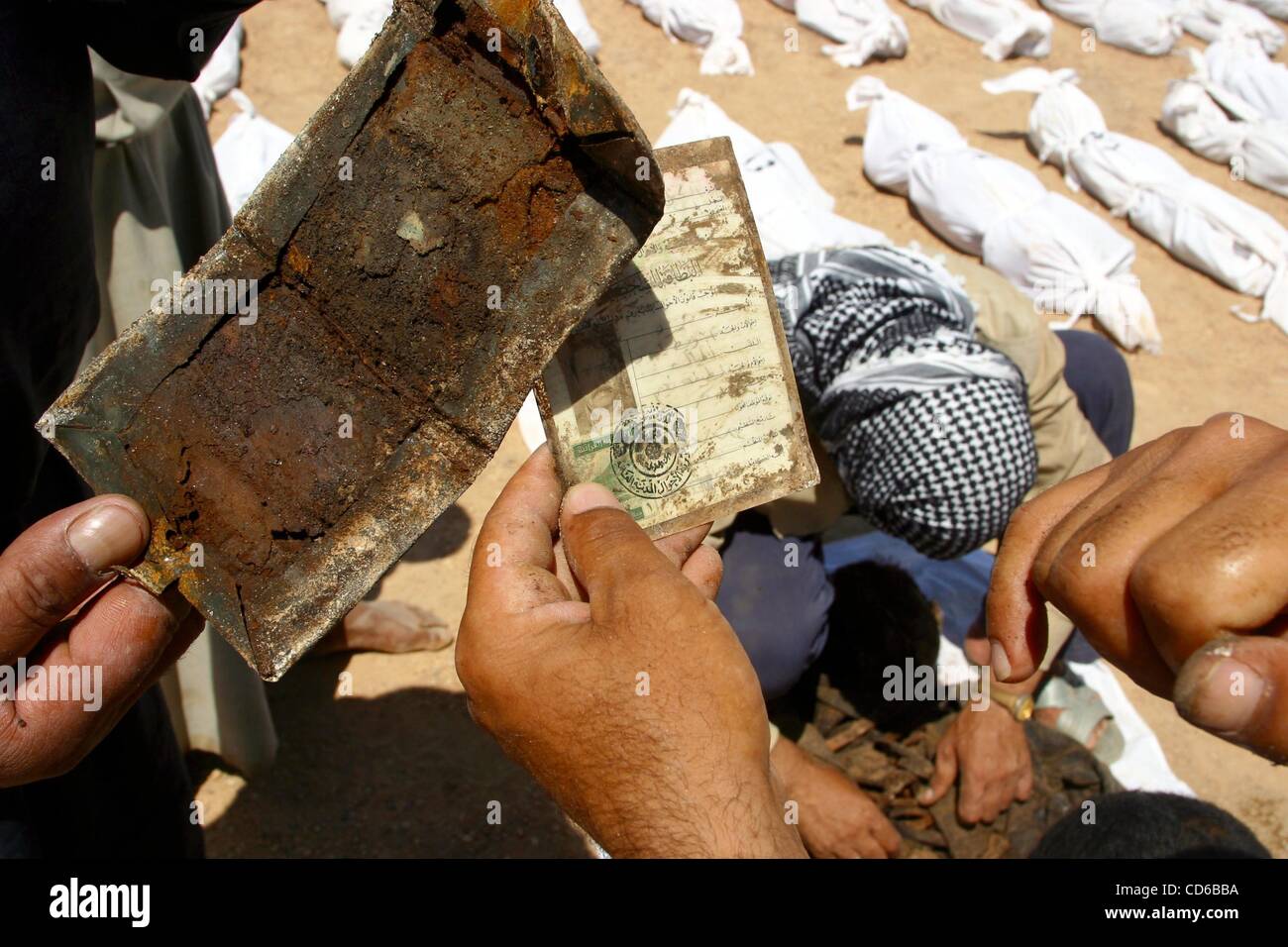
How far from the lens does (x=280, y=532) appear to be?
4.68 ft

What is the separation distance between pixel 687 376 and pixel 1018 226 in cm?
330

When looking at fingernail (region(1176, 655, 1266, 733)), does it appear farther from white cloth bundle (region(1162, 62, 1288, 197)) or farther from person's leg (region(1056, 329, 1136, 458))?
white cloth bundle (region(1162, 62, 1288, 197))

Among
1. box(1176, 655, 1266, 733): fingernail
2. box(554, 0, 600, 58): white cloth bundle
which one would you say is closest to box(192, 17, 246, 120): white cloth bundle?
box(554, 0, 600, 58): white cloth bundle

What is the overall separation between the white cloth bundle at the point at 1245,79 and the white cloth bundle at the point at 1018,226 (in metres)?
1.81

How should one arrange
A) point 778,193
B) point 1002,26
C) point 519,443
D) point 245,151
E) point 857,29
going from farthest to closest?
point 1002,26, point 857,29, point 778,193, point 245,151, point 519,443

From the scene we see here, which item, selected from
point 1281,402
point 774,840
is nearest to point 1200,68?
point 1281,402

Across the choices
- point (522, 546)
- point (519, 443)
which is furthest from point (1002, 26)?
point (522, 546)

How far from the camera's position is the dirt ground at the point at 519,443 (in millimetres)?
2727

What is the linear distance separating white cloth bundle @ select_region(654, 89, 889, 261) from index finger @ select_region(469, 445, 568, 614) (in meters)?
2.23

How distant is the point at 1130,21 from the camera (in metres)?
6.25

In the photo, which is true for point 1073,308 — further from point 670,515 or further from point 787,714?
point 670,515

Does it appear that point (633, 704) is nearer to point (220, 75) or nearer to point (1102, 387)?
point (1102, 387)

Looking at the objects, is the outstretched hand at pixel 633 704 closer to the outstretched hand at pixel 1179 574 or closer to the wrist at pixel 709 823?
the wrist at pixel 709 823

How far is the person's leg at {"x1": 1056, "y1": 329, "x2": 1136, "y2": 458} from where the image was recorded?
3301mm
